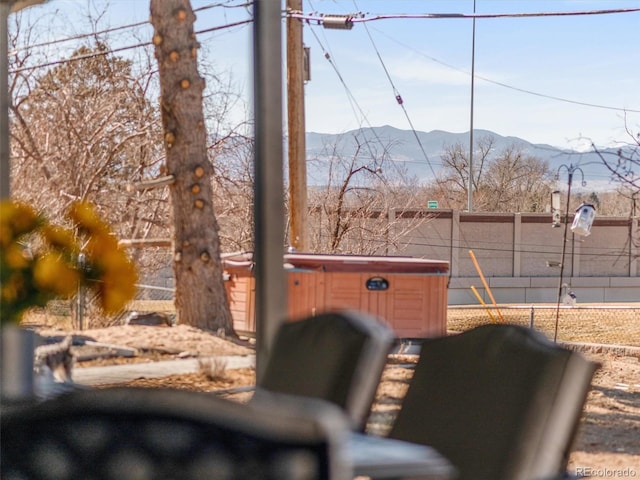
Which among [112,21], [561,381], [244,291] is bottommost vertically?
[244,291]

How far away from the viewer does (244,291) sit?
601cm

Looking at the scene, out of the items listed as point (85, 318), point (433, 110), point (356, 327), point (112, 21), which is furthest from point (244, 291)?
point (433, 110)

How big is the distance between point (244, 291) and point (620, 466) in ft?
9.99

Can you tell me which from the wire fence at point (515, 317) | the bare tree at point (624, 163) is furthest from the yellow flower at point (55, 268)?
the bare tree at point (624, 163)

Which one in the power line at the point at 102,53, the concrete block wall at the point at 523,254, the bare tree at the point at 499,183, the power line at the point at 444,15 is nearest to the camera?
the power line at the point at 444,15

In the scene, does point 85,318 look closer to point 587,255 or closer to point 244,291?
point 244,291

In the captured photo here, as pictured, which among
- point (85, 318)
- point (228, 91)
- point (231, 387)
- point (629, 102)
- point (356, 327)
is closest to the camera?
point (356, 327)

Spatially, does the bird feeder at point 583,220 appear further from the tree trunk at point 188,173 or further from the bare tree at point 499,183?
the bare tree at point 499,183

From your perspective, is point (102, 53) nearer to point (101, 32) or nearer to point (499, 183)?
point (101, 32)

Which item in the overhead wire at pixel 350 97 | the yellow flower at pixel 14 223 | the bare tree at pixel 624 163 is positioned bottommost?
the yellow flower at pixel 14 223

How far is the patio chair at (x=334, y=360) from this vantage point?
1.61m

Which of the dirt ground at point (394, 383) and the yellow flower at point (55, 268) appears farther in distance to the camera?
the dirt ground at point (394, 383)

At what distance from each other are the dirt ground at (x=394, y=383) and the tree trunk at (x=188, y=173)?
0.20 meters

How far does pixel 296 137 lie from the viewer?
6.34m
